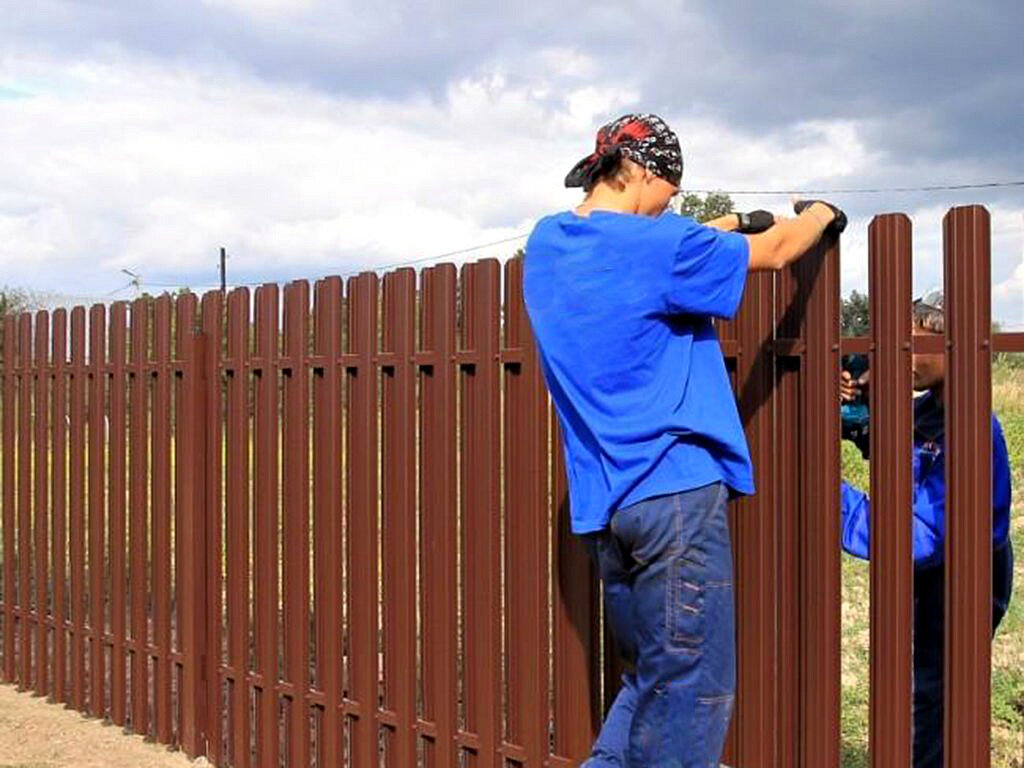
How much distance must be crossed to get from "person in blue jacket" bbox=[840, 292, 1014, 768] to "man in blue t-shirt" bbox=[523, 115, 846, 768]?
19.7 inches

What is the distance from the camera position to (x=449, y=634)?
4078mm

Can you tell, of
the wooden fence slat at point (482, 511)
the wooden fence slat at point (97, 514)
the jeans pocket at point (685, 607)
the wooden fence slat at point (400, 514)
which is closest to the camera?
the jeans pocket at point (685, 607)

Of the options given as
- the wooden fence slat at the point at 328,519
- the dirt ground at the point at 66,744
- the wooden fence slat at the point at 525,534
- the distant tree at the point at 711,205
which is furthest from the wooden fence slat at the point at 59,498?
the distant tree at the point at 711,205

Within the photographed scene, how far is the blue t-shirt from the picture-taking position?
255cm

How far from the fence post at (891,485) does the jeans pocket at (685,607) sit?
0.65 meters

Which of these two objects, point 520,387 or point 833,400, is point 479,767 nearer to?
point 520,387

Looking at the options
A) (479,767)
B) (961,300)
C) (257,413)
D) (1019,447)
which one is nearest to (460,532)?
(479,767)

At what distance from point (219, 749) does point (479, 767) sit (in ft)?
5.77

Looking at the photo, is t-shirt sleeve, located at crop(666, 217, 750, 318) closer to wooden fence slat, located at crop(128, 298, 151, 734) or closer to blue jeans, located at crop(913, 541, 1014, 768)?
blue jeans, located at crop(913, 541, 1014, 768)

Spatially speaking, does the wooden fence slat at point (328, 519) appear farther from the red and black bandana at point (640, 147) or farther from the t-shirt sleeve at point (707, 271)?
the t-shirt sleeve at point (707, 271)

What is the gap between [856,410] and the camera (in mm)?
3080

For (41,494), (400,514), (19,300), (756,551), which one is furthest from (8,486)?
(19,300)

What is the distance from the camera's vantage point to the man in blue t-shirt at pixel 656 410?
8.34 feet

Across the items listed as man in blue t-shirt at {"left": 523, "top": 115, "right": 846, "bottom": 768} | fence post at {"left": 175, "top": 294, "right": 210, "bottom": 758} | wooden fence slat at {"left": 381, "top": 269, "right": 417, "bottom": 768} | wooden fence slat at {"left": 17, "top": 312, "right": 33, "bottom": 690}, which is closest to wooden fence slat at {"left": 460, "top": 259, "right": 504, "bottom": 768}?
wooden fence slat at {"left": 381, "top": 269, "right": 417, "bottom": 768}
